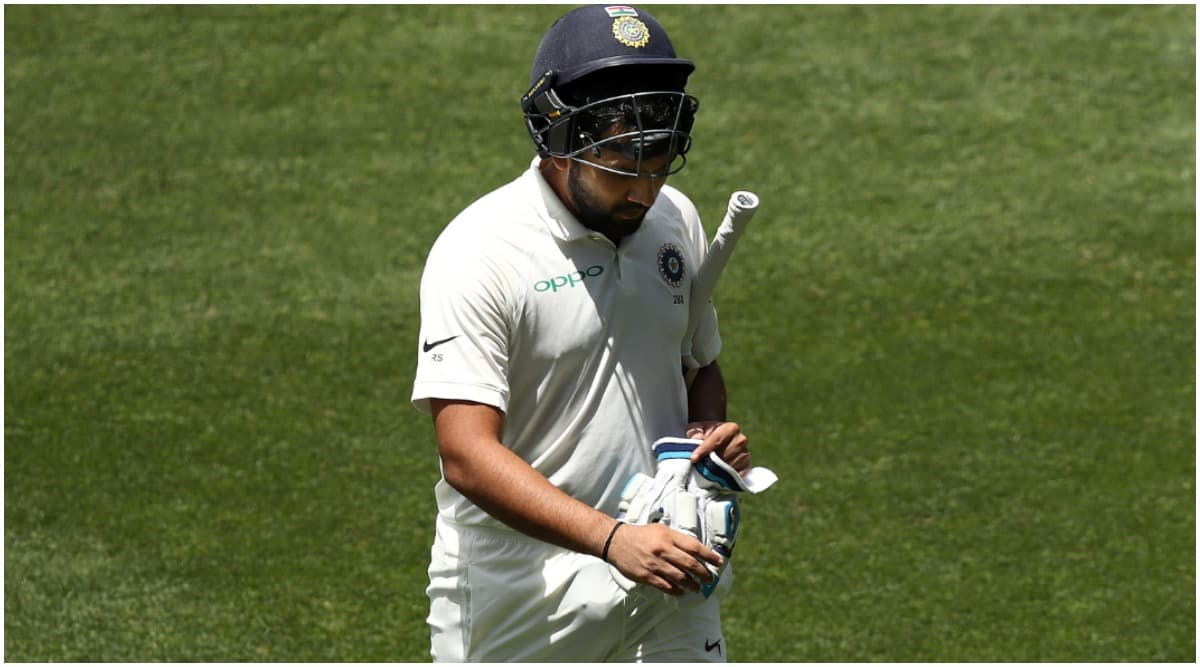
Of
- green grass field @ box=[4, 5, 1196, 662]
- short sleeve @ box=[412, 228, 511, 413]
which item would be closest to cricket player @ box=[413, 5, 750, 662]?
short sleeve @ box=[412, 228, 511, 413]

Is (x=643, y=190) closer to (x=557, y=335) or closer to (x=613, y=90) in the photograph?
(x=613, y=90)


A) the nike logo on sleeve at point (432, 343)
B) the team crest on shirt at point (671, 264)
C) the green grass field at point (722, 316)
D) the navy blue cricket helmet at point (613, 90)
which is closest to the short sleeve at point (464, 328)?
the nike logo on sleeve at point (432, 343)

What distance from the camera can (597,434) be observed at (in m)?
3.36

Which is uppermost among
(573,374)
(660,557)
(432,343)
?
(432,343)

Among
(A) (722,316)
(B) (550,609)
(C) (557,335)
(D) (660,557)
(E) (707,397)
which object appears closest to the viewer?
(D) (660,557)

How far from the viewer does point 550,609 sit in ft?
11.1

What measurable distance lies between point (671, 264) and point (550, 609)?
750 mm

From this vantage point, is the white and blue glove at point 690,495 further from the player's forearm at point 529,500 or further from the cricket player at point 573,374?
the player's forearm at point 529,500

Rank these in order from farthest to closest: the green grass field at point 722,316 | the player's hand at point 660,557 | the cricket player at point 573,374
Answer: the green grass field at point 722,316 → the cricket player at point 573,374 → the player's hand at point 660,557

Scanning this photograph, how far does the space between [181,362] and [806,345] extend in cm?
284

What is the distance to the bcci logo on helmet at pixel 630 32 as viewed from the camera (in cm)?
316

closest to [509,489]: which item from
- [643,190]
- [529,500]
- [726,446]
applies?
[529,500]

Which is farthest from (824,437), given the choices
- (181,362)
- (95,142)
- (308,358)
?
(95,142)

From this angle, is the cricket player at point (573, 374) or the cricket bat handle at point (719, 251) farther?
the cricket bat handle at point (719, 251)
